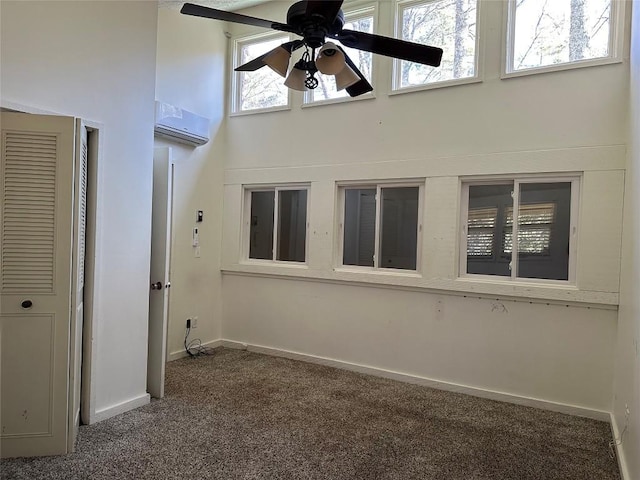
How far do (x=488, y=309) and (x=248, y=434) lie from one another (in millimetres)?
2220

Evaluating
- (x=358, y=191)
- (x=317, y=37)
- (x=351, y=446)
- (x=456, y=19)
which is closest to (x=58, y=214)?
(x=317, y=37)

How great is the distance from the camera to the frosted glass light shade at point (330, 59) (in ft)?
7.55

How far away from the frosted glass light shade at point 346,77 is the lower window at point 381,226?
1719mm

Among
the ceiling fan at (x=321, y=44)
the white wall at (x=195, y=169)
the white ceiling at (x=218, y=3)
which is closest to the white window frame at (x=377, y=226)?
the white wall at (x=195, y=169)

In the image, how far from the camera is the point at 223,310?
16.9 feet

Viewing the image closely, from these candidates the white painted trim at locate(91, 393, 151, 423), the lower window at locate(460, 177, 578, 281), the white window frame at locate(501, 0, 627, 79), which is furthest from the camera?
the lower window at locate(460, 177, 578, 281)

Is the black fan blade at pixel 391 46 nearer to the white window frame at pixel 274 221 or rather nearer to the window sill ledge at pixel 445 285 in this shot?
the window sill ledge at pixel 445 285

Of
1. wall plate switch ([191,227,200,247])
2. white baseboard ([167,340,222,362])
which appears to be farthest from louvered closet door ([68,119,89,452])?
wall plate switch ([191,227,200,247])

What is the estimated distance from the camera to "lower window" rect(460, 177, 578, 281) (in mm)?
3549

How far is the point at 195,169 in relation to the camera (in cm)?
475

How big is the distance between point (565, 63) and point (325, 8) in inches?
95.8

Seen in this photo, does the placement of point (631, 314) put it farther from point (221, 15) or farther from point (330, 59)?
point (221, 15)

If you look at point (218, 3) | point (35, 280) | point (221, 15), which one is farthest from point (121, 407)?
point (218, 3)

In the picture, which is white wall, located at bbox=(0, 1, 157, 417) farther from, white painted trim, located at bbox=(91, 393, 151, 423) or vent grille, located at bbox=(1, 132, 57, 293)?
vent grille, located at bbox=(1, 132, 57, 293)
